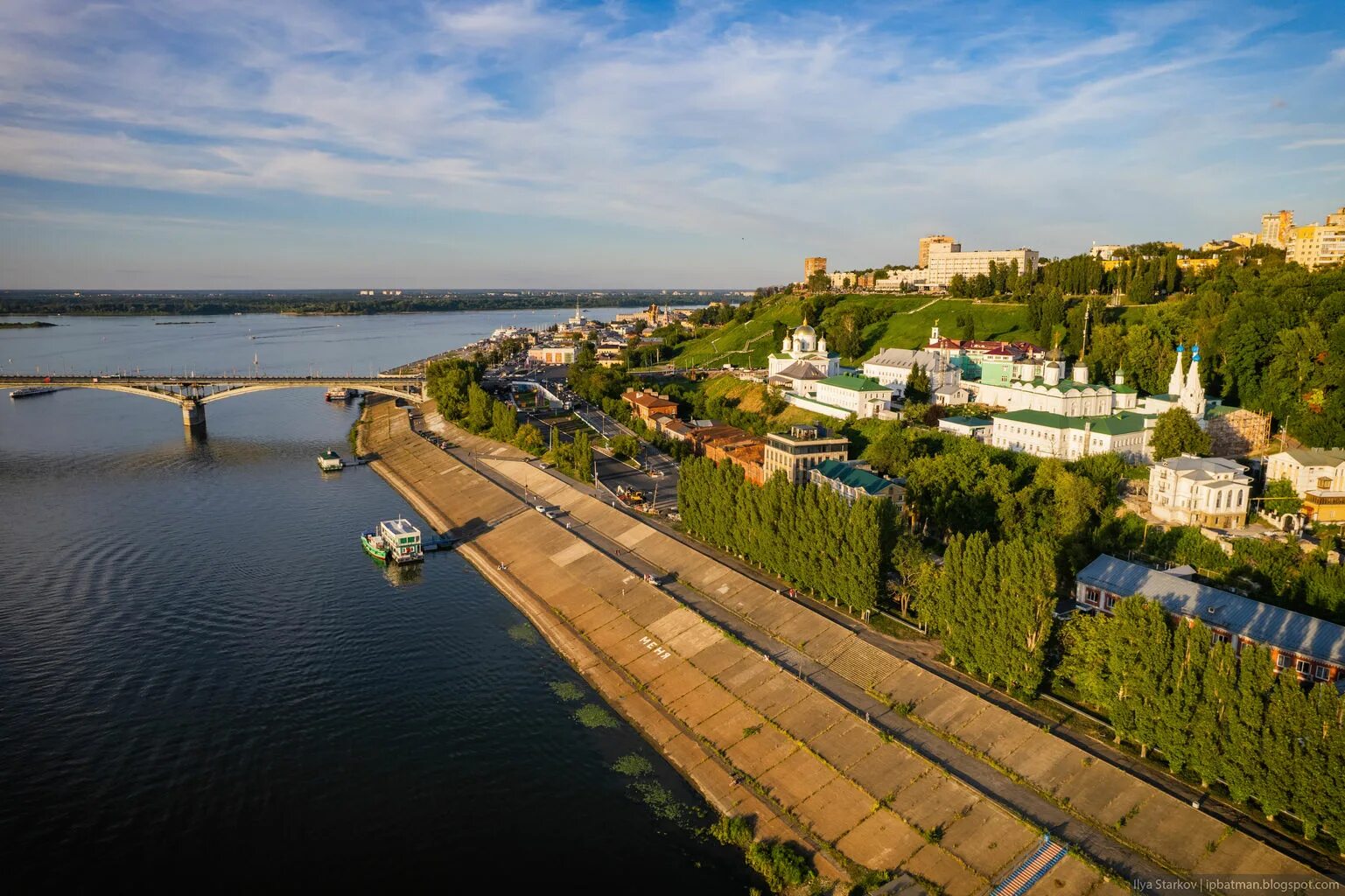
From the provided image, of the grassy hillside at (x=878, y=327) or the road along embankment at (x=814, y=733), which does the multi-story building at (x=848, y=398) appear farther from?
the road along embankment at (x=814, y=733)

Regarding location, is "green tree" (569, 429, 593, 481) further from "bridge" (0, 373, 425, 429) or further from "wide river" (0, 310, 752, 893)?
"bridge" (0, 373, 425, 429)

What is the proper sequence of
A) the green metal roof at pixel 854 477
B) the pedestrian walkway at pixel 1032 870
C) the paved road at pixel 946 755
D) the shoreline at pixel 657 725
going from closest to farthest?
1. the pedestrian walkway at pixel 1032 870
2. the paved road at pixel 946 755
3. the shoreline at pixel 657 725
4. the green metal roof at pixel 854 477

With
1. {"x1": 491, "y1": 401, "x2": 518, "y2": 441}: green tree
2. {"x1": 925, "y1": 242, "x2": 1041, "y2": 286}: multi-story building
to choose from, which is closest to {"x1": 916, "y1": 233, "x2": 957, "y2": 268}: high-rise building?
{"x1": 925, "y1": 242, "x2": 1041, "y2": 286}: multi-story building

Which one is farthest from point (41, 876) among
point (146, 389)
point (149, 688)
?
point (146, 389)

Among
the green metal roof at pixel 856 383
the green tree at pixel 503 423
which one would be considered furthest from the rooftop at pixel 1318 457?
the green tree at pixel 503 423

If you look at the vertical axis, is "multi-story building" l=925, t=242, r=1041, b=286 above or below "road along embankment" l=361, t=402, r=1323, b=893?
above

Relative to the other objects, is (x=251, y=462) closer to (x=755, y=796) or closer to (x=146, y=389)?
(x=146, y=389)

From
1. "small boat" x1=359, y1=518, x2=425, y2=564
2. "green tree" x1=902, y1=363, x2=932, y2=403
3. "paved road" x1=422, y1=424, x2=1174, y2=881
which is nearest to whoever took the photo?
"paved road" x1=422, y1=424, x2=1174, y2=881
